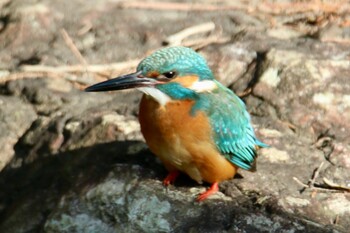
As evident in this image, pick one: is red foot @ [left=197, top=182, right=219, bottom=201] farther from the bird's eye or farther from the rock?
the rock

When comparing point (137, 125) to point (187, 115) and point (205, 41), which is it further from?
point (205, 41)

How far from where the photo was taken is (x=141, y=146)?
16.5 feet

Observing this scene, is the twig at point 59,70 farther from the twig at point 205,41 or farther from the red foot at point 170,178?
the red foot at point 170,178

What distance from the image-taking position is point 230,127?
4.57 metres

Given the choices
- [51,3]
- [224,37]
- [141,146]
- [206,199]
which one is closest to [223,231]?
[206,199]

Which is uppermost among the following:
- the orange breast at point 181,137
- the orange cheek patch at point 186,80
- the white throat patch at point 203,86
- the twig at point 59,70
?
the orange cheek patch at point 186,80

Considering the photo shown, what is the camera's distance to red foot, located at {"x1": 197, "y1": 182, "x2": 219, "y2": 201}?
14.7 ft

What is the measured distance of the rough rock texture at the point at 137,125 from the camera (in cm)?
444

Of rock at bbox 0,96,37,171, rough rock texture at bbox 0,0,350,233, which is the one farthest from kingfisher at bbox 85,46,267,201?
rock at bbox 0,96,37,171

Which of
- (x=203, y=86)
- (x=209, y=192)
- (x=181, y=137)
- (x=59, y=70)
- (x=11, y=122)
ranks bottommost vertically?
(x=11, y=122)

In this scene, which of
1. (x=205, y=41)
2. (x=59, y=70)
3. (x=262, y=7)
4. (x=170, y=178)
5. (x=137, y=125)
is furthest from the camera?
(x=262, y=7)

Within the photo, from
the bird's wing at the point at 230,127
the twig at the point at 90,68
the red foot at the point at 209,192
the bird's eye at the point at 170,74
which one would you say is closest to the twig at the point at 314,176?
the bird's wing at the point at 230,127

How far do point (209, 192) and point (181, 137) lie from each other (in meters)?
0.40

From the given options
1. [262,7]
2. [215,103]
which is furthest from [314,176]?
[262,7]
